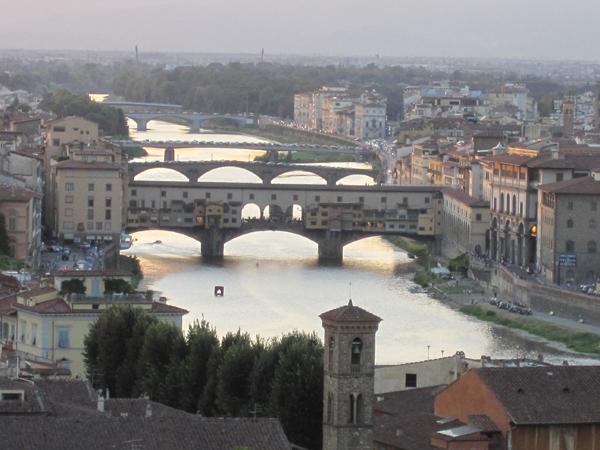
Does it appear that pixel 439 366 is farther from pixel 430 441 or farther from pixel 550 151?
pixel 550 151

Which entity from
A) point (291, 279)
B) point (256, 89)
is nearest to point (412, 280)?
point (291, 279)

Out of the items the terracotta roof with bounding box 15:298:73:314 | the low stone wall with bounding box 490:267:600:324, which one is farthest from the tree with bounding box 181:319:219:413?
the low stone wall with bounding box 490:267:600:324

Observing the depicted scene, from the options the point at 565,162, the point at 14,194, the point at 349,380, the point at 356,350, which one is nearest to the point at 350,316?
the point at 356,350

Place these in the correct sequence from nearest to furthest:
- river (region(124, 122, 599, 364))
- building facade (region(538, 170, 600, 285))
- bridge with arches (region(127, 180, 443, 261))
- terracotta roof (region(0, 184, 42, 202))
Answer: river (region(124, 122, 599, 364)), terracotta roof (region(0, 184, 42, 202)), building facade (region(538, 170, 600, 285)), bridge with arches (region(127, 180, 443, 261))

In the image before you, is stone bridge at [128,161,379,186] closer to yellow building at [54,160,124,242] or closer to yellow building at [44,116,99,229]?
yellow building at [44,116,99,229]

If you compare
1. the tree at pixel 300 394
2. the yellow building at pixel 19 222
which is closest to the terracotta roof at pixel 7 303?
the tree at pixel 300 394

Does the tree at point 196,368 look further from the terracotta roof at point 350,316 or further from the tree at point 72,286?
the terracotta roof at point 350,316
